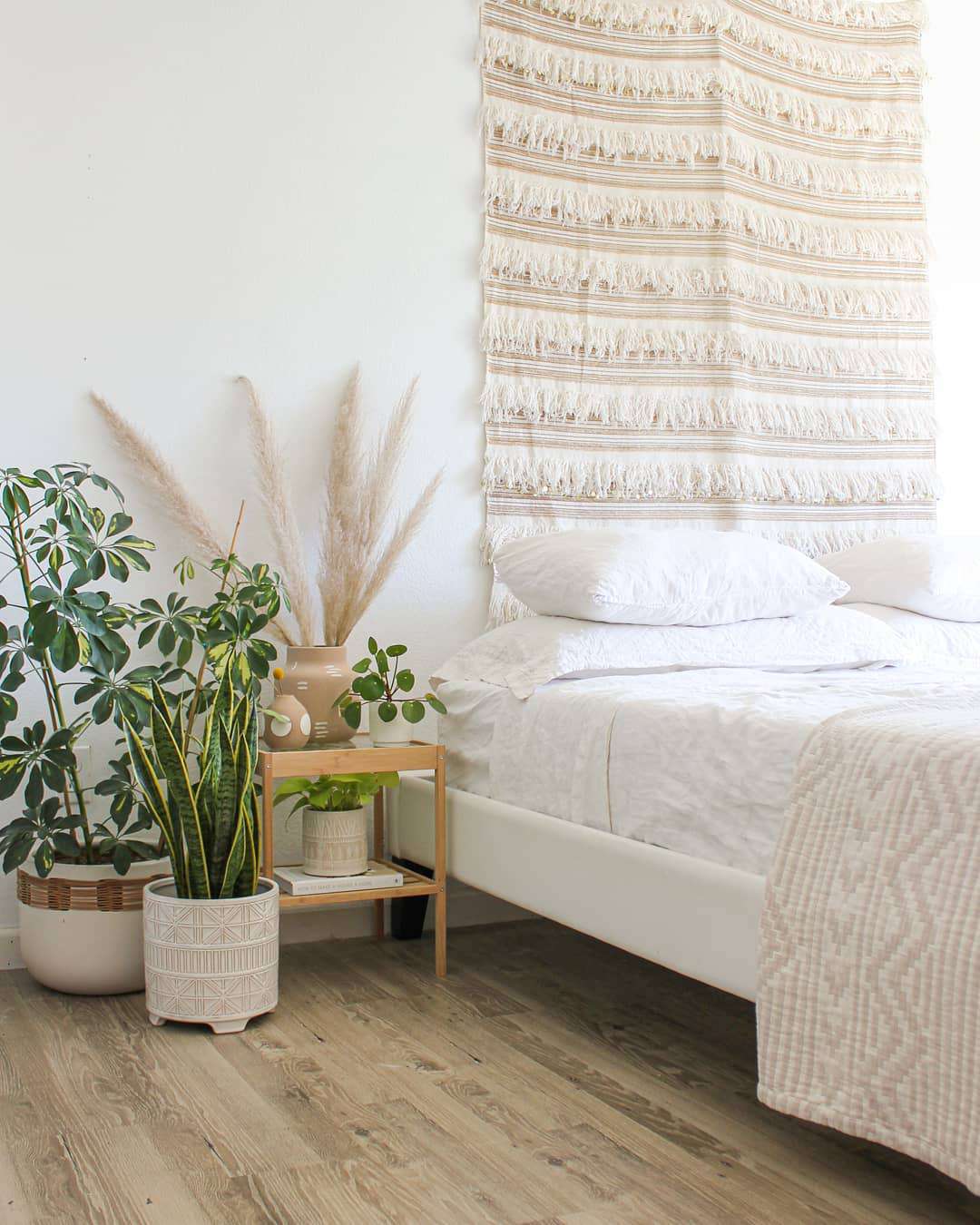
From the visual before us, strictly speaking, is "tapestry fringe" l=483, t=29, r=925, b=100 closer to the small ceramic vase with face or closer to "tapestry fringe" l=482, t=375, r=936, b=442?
"tapestry fringe" l=482, t=375, r=936, b=442

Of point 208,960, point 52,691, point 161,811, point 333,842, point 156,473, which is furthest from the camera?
point 156,473

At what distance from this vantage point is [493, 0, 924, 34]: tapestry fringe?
127 inches

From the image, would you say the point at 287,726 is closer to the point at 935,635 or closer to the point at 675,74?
the point at 935,635

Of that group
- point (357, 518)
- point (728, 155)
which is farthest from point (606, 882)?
point (728, 155)

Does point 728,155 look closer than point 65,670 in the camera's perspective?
No

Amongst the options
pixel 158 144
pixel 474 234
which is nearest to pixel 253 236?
pixel 158 144

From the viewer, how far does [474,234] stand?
3.15 meters

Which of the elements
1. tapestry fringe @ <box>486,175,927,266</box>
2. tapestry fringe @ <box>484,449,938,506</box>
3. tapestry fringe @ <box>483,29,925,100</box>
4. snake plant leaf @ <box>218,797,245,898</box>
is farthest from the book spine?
tapestry fringe @ <box>483,29,925,100</box>

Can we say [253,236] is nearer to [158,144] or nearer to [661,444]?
[158,144]

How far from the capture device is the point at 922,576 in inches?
117

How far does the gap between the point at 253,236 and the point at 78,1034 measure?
1790 millimetres

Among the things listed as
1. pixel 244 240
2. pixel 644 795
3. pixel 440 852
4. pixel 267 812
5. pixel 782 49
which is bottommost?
pixel 440 852

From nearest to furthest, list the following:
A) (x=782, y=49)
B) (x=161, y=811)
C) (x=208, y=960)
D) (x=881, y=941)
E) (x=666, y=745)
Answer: (x=881, y=941) < (x=666, y=745) < (x=208, y=960) < (x=161, y=811) < (x=782, y=49)

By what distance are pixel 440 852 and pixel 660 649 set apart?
2.09 ft
